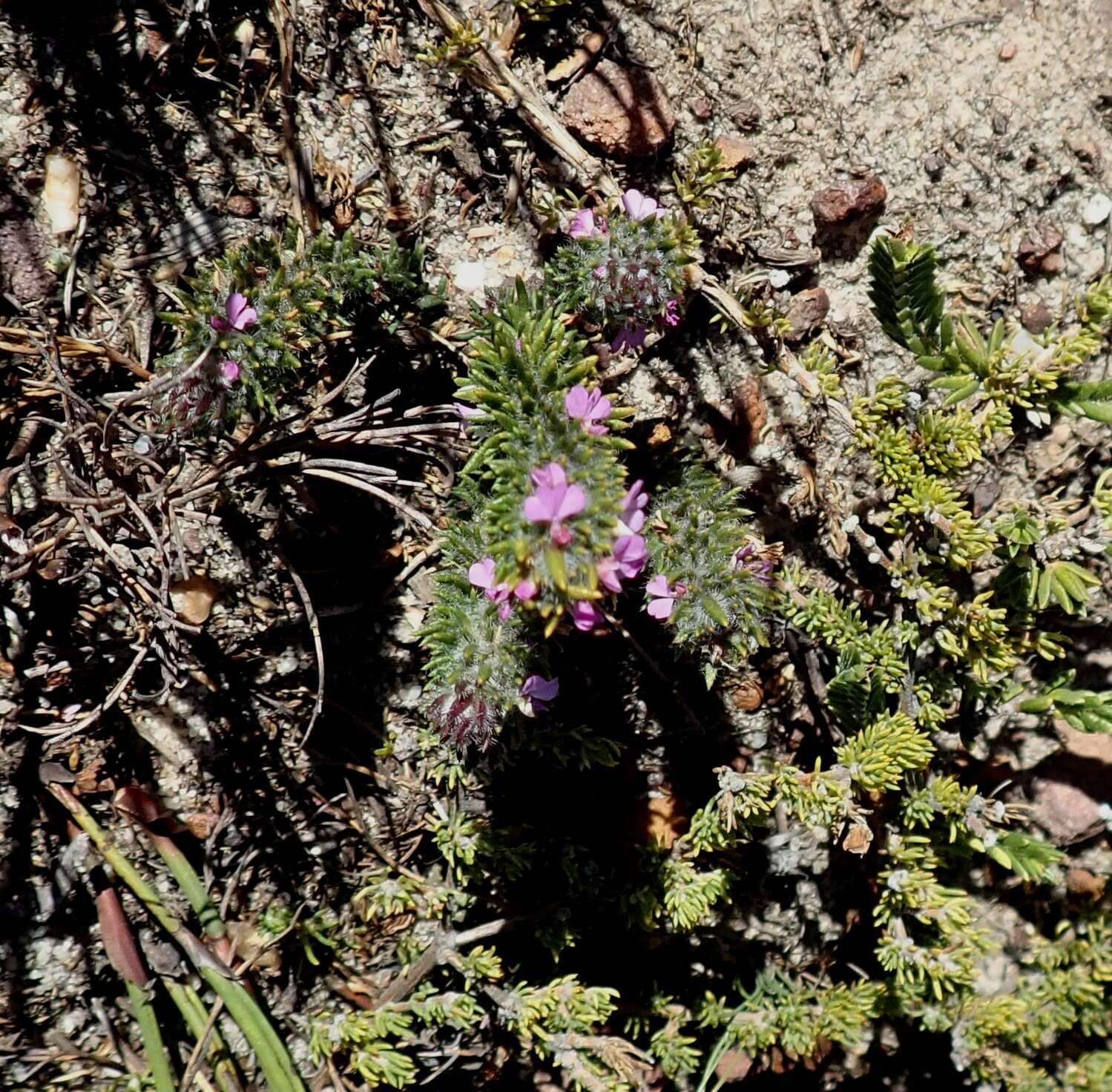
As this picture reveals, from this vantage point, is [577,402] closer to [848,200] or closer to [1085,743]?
[848,200]

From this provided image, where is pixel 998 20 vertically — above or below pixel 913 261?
above

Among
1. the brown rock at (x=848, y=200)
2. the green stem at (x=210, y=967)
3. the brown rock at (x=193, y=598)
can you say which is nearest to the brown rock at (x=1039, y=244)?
the brown rock at (x=848, y=200)

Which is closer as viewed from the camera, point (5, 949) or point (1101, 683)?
point (5, 949)

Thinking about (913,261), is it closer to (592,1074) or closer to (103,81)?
(103,81)

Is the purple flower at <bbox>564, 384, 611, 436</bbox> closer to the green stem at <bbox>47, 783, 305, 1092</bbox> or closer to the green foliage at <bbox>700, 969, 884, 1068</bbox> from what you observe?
the green stem at <bbox>47, 783, 305, 1092</bbox>

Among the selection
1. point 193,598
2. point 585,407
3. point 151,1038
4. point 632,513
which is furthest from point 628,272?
point 151,1038

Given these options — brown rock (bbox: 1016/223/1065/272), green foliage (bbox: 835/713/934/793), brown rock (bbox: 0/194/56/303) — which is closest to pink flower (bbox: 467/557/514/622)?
green foliage (bbox: 835/713/934/793)

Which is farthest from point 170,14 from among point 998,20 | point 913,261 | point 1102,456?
point 1102,456
